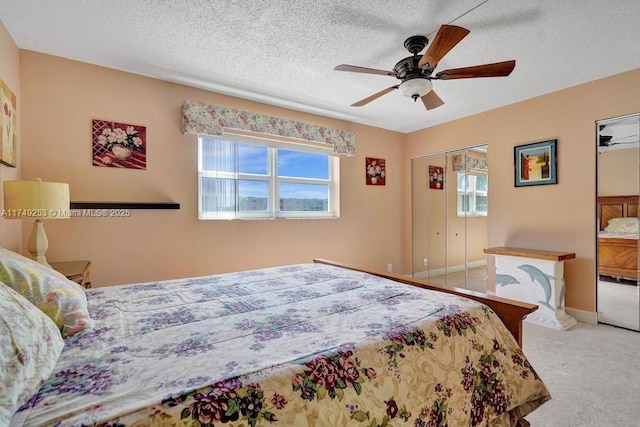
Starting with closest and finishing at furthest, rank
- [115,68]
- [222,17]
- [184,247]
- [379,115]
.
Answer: [222,17]
[115,68]
[184,247]
[379,115]

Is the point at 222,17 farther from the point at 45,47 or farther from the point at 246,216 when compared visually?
the point at 246,216

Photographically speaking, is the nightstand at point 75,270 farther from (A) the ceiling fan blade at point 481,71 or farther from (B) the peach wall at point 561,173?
(B) the peach wall at point 561,173

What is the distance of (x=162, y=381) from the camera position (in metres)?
0.83

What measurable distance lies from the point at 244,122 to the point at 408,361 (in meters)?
3.02

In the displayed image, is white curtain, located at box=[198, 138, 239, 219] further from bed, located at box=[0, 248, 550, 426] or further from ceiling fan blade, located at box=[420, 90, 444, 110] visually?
ceiling fan blade, located at box=[420, 90, 444, 110]

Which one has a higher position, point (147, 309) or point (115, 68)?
point (115, 68)

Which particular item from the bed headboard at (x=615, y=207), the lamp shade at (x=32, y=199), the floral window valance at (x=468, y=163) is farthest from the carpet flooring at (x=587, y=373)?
the lamp shade at (x=32, y=199)

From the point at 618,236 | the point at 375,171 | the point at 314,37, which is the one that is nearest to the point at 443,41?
the point at 314,37

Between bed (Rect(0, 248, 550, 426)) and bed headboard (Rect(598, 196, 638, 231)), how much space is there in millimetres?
2374

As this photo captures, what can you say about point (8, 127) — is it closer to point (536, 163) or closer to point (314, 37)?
point (314, 37)

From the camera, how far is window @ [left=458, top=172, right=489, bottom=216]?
3.99m

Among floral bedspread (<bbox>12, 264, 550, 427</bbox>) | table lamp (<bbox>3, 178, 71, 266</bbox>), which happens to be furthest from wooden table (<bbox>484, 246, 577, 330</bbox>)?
table lamp (<bbox>3, 178, 71, 266</bbox>)

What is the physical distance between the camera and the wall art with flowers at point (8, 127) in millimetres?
2038

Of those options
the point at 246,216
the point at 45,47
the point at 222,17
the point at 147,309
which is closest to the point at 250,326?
the point at 147,309
